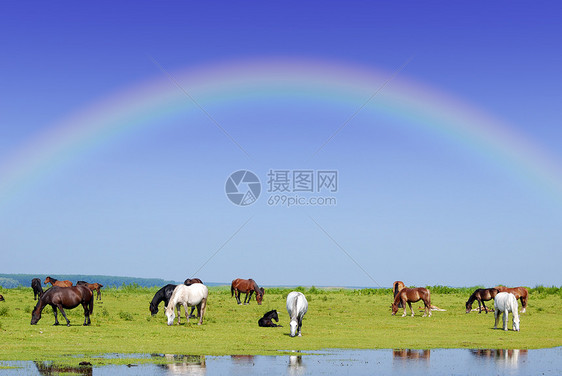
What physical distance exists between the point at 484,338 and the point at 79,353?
15.5 meters

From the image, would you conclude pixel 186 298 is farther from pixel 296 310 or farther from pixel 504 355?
pixel 504 355

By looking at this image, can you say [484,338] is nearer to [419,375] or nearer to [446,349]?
[446,349]

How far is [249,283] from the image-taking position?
49.7m

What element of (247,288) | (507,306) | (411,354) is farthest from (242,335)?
(247,288)

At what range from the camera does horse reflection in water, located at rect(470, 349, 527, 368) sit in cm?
1943

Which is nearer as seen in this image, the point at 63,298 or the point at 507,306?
the point at 63,298

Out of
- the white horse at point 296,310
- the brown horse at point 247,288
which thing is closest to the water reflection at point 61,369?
the white horse at point 296,310

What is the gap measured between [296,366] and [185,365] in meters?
3.00

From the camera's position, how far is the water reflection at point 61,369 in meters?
16.3

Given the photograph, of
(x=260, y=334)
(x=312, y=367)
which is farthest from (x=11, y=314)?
(x=312, y=367)

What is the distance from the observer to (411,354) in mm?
21219

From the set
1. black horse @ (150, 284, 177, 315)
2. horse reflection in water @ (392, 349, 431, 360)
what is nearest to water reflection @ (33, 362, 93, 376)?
horse reflection in water @ (392, 349, 431, 360)

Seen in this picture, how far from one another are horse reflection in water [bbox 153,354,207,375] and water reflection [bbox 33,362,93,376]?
1.90 meters

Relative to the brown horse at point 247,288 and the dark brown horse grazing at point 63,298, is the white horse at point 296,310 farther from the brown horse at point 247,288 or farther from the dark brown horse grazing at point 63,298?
the brown horse at point 247,288
